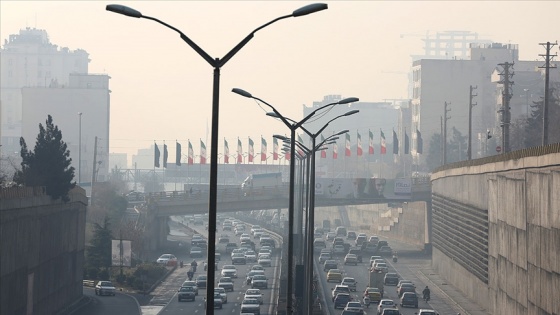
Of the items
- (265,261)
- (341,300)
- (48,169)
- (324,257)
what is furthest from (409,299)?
(324,257)

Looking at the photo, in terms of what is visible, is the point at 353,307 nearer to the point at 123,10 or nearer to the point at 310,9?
the point at 310,9

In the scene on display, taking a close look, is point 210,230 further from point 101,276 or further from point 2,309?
point 101,276

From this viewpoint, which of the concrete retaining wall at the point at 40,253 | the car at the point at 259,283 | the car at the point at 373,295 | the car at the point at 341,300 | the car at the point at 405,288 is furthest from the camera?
the car at the point at 259,283

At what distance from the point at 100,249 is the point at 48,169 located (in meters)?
27.6

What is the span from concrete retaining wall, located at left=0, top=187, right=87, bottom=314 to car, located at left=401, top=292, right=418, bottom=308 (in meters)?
21.3

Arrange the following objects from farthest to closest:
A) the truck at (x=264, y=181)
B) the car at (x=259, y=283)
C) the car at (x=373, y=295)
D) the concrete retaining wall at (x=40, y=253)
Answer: the truck at (x=264, y=181), the car at (x=259, y=283), the car at (x=373, y=295), the concrete retaining wall at (x=40, y=253)

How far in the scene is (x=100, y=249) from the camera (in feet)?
391

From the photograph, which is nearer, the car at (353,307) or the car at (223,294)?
the car at (353,307)

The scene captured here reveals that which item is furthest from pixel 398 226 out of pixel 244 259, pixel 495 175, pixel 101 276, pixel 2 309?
pixel 2 309

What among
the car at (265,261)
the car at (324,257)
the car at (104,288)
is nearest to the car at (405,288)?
the car at (104,288)

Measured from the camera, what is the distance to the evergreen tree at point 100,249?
4683 inches

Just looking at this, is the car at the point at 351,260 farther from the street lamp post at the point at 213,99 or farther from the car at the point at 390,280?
the street lamp post at the point at 213,99

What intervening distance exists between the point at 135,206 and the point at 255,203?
14.2 meters

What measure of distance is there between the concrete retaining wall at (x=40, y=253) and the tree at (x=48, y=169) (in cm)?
123
